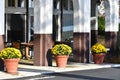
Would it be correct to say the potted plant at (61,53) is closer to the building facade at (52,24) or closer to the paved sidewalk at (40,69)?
the paved sidewalk at (40,69)

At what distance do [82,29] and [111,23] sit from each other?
141 inches

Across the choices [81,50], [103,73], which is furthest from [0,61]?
[81,50]

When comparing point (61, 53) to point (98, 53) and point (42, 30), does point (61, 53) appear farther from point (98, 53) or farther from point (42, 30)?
point (98, 53)

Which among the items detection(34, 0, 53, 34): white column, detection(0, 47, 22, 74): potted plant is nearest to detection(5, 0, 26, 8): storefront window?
detection(34, 0, 53, 34): white column

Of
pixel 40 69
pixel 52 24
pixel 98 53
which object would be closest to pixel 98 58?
pixel 98 53

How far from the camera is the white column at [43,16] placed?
20547 millimetres

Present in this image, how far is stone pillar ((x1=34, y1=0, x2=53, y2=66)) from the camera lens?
20578mm

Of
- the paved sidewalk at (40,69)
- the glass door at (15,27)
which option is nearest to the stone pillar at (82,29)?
the paved sidewalk at (40,69)

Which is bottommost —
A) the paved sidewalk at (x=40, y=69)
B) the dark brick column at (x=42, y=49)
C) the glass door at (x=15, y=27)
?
the paved sidewalk at (x=40, y=69)

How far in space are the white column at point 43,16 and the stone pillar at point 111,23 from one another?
6.35 metres

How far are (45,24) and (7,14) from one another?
8.47 meters

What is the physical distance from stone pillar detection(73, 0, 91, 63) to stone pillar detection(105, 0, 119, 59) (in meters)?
3.15

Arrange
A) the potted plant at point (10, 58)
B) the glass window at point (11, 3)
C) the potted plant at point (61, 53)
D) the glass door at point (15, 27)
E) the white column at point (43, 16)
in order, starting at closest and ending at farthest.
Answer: the potted plant at point (10, 58), the potted plant at point (61, 53), the white column at point (43, 16), the glass window at point (11, 3), the glass door at point (15, 27)

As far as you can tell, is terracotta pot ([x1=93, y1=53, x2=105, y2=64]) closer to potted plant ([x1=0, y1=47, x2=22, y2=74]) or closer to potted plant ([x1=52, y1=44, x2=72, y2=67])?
potted plant ([x1=52, y1=44, x2=72, y2=67])
